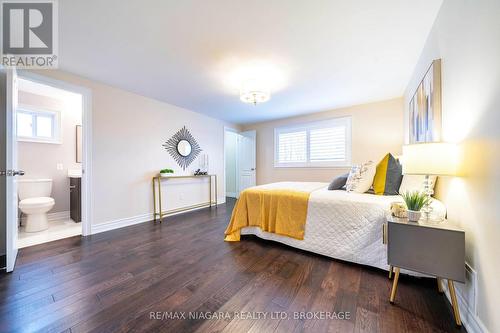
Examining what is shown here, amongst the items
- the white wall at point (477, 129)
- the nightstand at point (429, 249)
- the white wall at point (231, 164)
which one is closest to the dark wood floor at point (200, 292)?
the nightstand at point (429, 249)

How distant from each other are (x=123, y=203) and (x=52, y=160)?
1767 mm

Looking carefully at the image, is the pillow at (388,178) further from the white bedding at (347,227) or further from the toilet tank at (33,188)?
the toilet tank at (33,188)

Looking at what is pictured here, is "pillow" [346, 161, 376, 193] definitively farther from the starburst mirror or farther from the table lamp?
the starburst mirror

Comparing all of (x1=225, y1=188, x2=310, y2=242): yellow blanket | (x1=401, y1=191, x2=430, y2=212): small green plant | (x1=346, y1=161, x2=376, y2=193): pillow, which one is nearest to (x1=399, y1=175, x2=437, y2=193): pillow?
(x1=346, y1=161, x2=376, y2=193): pillow

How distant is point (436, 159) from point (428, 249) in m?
0.60

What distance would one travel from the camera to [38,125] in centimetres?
343

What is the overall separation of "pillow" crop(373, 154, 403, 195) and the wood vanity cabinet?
461 centimetres

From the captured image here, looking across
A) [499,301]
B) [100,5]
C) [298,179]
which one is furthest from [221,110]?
[499,301]

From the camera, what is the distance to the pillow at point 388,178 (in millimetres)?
2088

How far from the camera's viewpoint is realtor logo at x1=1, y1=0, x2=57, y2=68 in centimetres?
153

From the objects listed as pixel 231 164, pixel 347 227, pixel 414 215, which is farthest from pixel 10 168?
pixel 231 164

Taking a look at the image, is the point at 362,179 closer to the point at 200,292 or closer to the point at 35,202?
the point at 200,292

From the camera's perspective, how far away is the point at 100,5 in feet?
4.86

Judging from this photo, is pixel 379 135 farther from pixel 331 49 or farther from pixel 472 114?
pixel 472 114
